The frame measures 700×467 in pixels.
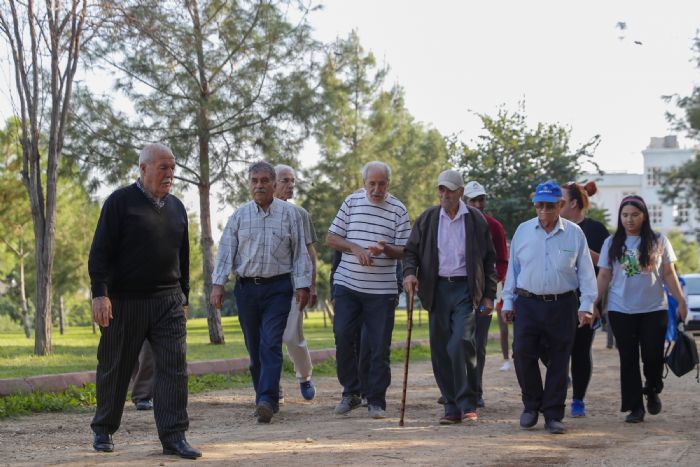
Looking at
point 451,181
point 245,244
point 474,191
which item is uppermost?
point 474,191

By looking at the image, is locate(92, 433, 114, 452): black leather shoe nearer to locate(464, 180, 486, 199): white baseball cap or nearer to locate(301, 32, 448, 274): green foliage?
locate(464, 180, 486, 199): white baseball cap

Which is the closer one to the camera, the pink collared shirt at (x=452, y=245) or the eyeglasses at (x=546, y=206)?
the eyeglasses at (x=546, y=206)

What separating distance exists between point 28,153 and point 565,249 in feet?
35.5

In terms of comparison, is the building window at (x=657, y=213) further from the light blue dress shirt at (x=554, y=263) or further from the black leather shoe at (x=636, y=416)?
the light blue dress shirt at (x=554, y=263)

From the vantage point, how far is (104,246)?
283 inches

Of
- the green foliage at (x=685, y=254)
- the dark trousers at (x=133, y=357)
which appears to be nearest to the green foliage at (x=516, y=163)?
the dark trousers at (x=133, y=357)

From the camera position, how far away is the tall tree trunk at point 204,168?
72.3ft

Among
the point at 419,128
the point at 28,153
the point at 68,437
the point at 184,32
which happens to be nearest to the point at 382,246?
the point at 68,437

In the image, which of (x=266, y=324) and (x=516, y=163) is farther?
(x=516, y=163)

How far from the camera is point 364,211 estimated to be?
982 cm

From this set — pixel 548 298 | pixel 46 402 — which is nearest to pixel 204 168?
pixel 46 402

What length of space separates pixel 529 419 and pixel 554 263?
1.20 m

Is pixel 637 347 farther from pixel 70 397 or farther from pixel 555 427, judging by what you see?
pixel 70 397

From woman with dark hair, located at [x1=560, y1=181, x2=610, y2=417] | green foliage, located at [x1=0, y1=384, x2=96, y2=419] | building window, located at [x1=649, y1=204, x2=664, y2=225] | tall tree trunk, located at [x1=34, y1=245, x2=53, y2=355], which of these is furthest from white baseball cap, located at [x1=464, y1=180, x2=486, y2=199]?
building window, located at [x1=649, y1=204, x2=664, y2=225]
